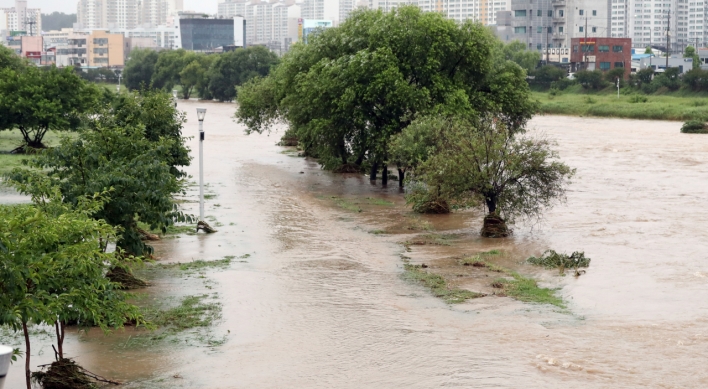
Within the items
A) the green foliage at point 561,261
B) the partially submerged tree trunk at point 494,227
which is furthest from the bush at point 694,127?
the green foliage at point 561,261

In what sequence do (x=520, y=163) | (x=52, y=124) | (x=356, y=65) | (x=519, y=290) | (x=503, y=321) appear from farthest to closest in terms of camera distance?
(x=52, y=124) → (x=356, y=65) → (x=520, y=163) → (x=519, y=290) → (x=503, y=321)

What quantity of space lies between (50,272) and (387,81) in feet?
87.0

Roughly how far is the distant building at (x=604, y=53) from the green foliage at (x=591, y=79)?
20.0 metres

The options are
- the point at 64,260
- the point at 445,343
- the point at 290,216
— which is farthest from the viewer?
the point at 290,216

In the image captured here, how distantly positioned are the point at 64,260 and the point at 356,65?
26.9m

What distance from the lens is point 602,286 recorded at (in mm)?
22750

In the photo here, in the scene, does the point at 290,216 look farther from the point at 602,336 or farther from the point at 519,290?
the point at 602,336

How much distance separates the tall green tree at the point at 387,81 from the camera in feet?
127

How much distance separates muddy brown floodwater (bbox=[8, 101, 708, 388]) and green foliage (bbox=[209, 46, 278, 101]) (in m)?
73.4

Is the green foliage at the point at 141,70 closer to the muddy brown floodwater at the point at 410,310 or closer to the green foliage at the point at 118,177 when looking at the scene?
the muddy brown floodwater at the point at 410,310

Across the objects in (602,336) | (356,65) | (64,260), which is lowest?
(602,336)

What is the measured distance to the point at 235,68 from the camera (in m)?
111

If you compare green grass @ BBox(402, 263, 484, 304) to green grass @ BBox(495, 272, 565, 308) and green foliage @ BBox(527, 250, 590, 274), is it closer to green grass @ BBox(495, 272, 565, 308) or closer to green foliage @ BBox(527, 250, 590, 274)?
green grass @ BBox(495, 272, 565, 308)

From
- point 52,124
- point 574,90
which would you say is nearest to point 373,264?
point 52,124
